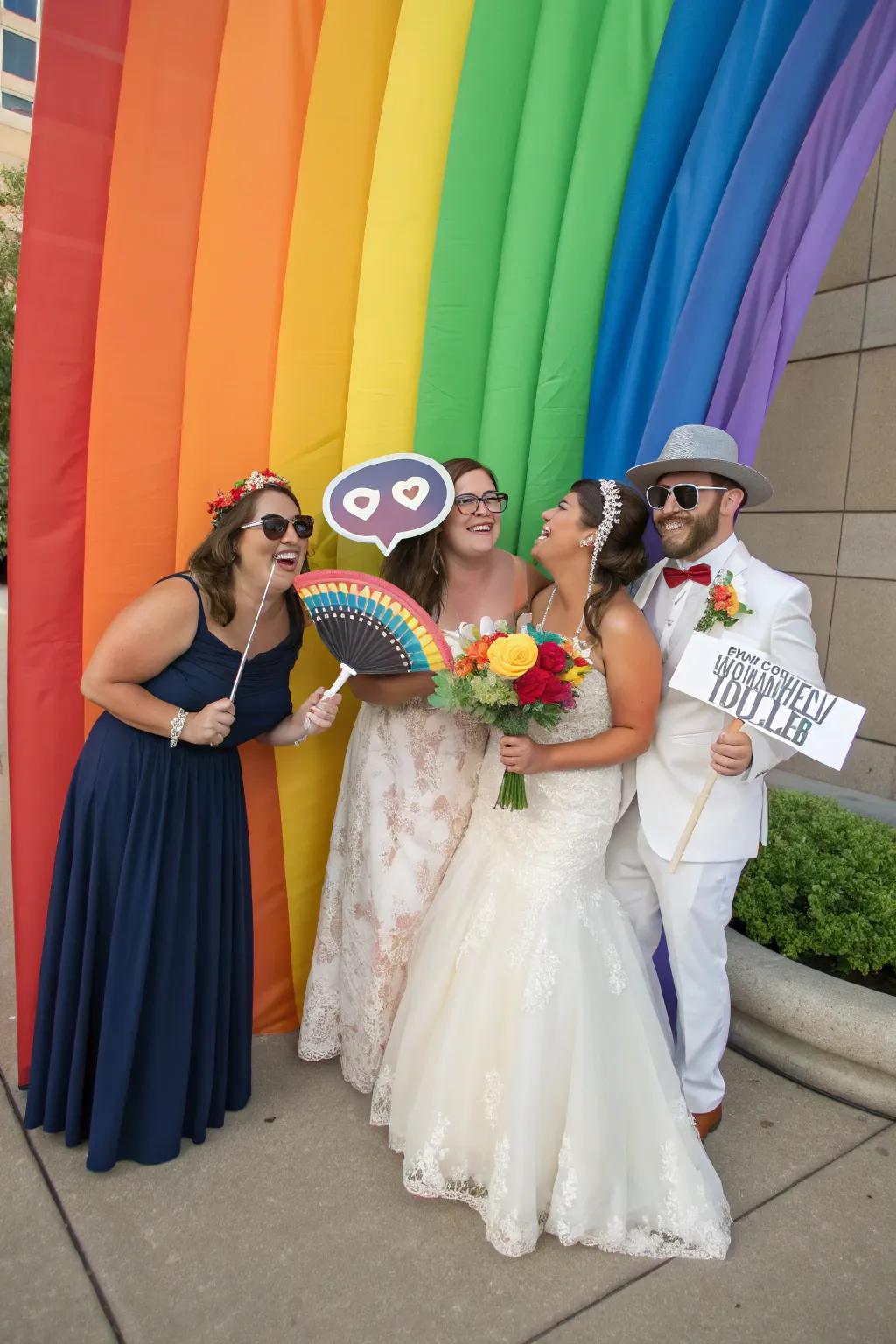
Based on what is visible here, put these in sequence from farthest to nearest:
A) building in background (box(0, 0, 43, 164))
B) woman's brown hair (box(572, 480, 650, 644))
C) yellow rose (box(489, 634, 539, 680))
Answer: building in background (box(0, 0, 43, 164)) < woman's brown hair (box(572, 480, 650, 644)) < yellow rose (box(489, 634, 539, 680))

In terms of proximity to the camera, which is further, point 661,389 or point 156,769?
point 661,389

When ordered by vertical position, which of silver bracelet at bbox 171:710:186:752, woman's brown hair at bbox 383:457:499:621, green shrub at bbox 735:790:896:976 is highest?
woman's brown hair at bbox 383:457:499:621

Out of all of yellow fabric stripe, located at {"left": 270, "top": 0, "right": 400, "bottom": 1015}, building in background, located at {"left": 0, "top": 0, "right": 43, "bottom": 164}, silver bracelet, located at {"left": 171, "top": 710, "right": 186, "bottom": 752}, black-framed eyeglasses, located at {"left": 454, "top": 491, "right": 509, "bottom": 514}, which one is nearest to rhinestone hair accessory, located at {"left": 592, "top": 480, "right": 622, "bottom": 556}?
black-framed eyeglasses, located at {"left": 454, "top": 491, "right": 509, "bottom": 514}

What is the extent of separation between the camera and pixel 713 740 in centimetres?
271

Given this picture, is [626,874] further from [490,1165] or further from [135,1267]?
[135,1267]

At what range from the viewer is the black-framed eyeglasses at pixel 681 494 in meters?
2.68

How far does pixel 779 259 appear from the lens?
2.79 metres

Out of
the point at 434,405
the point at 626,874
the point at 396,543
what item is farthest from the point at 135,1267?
the point at 434,405

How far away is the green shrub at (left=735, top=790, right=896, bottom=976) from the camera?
11.0ft

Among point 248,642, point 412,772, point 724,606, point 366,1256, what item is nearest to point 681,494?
point 724,606

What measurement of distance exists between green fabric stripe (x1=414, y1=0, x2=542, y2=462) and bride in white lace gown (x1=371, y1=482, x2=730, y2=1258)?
849 mm

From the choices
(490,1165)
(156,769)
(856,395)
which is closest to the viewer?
(490,1165)

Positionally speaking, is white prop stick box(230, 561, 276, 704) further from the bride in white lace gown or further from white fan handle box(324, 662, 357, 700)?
the bride in white lace gown

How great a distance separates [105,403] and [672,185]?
6.89 ft
